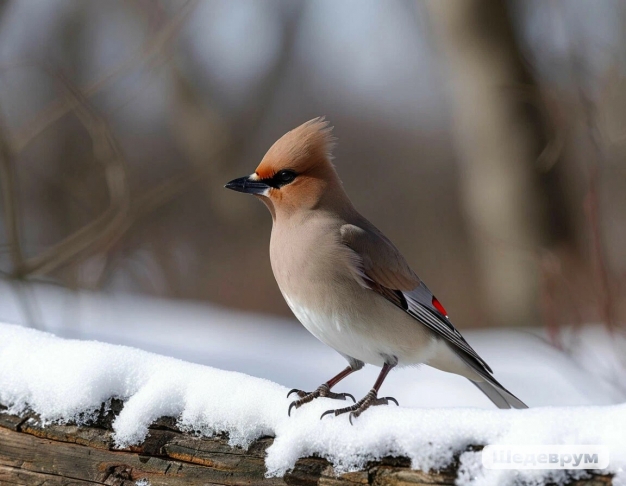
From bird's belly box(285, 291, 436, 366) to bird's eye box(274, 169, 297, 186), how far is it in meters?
0.56

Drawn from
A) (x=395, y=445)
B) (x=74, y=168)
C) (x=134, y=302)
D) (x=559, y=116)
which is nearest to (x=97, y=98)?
(x=74, y=168)

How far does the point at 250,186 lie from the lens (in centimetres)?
331

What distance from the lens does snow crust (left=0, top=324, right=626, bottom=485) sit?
1.95 m

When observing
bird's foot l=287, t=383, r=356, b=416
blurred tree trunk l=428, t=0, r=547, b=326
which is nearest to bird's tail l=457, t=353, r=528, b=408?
bird's foot l=287, t=383, r=356, b=416

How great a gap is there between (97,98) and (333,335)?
253 inches

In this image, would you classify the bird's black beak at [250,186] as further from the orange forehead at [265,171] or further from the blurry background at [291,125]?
the blurry background at [291,125]

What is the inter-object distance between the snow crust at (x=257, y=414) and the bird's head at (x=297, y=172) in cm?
94

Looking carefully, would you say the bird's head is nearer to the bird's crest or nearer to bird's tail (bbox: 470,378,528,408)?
the bird's crest

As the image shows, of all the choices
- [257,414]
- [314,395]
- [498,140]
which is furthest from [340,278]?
[498,140]

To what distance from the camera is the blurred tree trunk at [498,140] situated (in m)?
8.41

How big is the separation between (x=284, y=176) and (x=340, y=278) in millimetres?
591

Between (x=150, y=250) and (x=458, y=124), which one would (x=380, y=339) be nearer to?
(x=150, y=250)

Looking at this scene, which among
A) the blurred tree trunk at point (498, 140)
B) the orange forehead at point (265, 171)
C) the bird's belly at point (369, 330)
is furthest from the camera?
the blurred tree trunk at point (498, 140)

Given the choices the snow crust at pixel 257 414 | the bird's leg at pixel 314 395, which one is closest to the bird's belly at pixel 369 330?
the bird's leg at pixel 314 395
